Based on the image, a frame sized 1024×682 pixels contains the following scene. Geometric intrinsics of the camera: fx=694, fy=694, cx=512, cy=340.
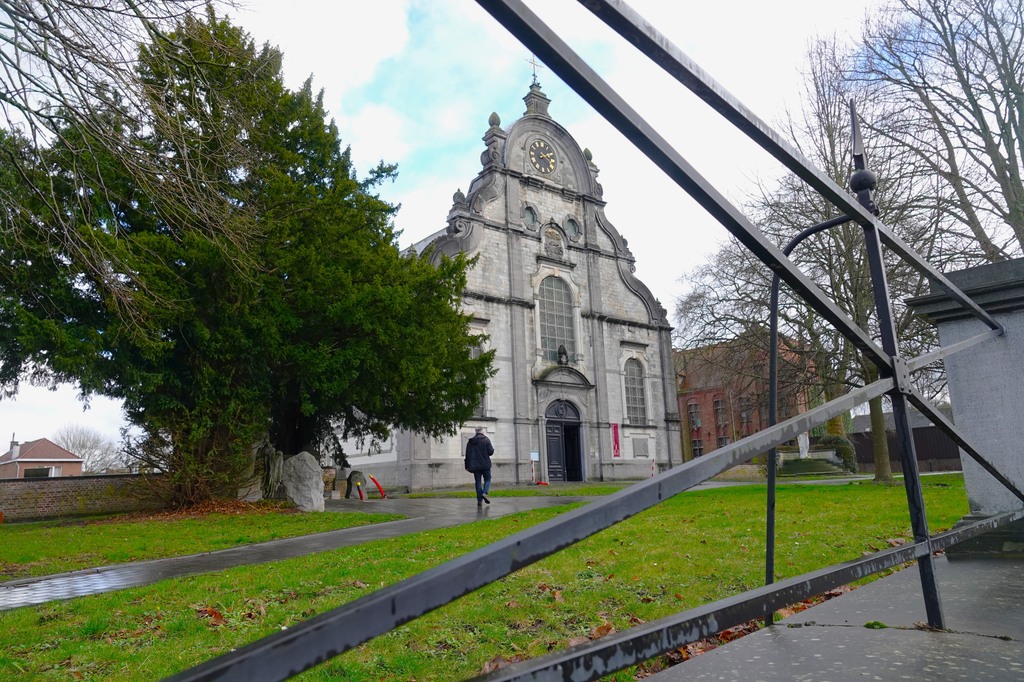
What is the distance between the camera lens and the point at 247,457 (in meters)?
16.1

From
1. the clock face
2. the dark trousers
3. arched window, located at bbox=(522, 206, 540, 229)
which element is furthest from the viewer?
the clock face

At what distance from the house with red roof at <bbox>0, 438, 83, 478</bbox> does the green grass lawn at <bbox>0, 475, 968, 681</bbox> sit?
7067cm

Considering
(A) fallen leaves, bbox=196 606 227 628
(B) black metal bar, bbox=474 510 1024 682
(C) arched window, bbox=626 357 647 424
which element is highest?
(C) arched window, bbox=626 357 647 424

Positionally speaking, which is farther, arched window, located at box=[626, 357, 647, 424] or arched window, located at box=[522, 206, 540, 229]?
arched window, located at box=[626, 357, 647, 424]

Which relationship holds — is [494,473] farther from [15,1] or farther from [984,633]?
[984,633]

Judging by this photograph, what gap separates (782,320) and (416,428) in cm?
1129

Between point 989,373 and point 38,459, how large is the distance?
80.4 metres

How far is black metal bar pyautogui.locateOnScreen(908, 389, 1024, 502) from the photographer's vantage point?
232cm

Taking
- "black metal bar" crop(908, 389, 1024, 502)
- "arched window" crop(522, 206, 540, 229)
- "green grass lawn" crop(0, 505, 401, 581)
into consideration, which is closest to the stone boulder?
"green grass lawn" crop(0, 505, 401, 581)

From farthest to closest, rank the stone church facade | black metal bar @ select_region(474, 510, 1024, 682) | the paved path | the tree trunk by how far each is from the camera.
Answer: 1. the stone church facade
2. the tree trunk
3. the paved path
4. black metal bar @ select_region(474, 510, 1024, 682)

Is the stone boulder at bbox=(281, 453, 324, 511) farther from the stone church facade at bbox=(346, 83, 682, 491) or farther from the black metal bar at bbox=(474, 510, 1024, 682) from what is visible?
the black metal bar at bbox=(474, 510, 1024, 682)

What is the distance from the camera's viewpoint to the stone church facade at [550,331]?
101 feet

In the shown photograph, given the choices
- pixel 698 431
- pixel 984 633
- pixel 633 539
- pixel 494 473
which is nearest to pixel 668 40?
pixel 984 633

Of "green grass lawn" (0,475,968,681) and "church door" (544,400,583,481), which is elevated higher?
"church door" (544,400,583,481)
